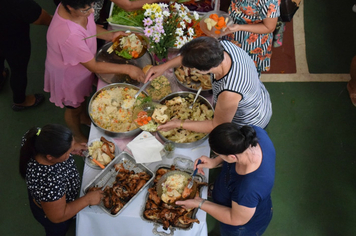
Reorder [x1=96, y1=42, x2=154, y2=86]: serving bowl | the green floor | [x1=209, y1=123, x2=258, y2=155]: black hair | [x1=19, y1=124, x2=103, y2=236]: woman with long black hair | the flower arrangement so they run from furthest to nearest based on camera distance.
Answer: the green floor < [x1=96, y1=42, x2=154, y2=86]: serving bowl < the flower arrangement < [x1=19, y1=124, x2=103, y2=236]: woman with long black hair < [x1=209, y1=123, x2=258, y2=155]: black hair

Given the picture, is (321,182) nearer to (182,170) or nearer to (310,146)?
(310,146)

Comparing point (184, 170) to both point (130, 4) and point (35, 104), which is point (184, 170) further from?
point (35, 104)

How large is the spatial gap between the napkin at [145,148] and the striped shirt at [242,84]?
60 cm

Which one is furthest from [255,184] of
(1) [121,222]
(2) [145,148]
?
(1) [121,222]

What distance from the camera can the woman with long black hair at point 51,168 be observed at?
6.20 feet

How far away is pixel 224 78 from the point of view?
6.74 feet

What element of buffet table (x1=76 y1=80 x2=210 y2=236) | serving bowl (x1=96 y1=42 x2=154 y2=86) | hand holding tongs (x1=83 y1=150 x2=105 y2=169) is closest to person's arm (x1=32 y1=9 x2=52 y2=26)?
serving bowl (x1=96 y1=42 x2=154 y2=86)

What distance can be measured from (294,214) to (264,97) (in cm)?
153

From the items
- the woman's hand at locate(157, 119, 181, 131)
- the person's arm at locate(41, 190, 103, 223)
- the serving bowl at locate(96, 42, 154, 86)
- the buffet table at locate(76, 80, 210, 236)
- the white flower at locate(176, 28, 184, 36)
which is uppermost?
the white flower at locate(176, 28, 184, 36)

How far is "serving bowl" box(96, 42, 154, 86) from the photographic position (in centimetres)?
271

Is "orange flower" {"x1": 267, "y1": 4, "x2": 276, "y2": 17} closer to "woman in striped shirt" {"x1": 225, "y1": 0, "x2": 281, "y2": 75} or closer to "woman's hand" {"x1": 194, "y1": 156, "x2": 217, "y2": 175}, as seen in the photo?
"woman in striped shirt" {"x1": 225, "y1": 0, "x2": 281, "y2": 75}

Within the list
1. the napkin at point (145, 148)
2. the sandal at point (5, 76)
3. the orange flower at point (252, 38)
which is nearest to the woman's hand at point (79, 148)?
the napkin at point (145, 148)

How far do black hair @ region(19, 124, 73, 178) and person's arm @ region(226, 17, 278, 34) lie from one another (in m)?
1.67

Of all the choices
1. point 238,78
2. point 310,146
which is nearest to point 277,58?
point 310,146
